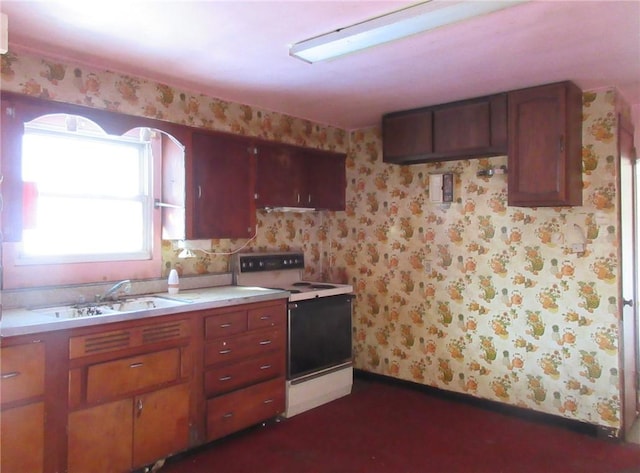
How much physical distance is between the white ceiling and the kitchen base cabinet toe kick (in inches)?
59.3

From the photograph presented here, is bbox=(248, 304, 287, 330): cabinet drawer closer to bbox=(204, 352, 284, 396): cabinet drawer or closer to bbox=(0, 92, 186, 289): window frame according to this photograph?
bbox=(204, 352, 284, 396): cabinet drawer

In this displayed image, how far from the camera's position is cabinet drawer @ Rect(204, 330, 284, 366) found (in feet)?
10.3

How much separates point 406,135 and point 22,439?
3.27m

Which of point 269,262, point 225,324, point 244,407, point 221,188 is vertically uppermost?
point 221,188

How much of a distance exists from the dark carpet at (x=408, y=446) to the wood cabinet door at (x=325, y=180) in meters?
1.74

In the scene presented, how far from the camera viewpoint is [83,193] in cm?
319

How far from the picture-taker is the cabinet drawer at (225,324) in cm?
312

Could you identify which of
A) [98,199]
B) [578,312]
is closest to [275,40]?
[98,199]

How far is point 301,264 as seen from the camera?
4.49 m

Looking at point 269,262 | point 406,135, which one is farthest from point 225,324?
point 406,135

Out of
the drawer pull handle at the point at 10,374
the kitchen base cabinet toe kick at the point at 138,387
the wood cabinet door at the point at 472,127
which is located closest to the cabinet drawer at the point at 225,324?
the kitchen base cabinet toe kick at the point at 138,387

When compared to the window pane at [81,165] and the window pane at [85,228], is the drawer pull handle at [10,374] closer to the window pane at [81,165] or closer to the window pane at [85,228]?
the window pane at [85,228]

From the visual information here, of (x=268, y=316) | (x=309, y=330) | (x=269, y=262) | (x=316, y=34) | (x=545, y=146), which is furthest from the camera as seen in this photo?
(x=269, y=262)

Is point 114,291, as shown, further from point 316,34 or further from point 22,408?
point 316,34
